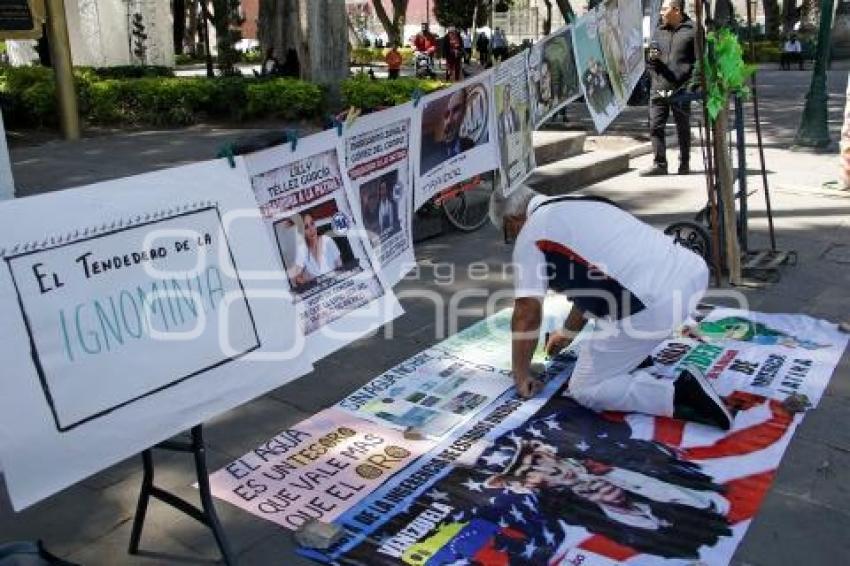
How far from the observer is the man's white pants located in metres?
3.67

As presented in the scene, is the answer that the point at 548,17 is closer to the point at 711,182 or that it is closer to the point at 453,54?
the point at 453,54

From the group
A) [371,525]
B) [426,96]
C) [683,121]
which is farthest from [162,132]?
[371,525]

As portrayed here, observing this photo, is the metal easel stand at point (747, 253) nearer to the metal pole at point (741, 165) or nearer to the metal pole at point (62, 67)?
the metal pole at point (741, 165)

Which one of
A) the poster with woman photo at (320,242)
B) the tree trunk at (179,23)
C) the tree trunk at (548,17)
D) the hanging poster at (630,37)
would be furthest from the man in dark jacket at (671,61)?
the tree trunk at (179,23)

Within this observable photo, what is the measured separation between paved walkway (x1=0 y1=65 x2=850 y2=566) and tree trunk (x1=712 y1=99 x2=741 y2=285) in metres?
0.22

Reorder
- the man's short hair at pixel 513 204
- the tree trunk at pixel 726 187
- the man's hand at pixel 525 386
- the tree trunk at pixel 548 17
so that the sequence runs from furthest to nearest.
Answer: the tree trunk at pixel 548 17 < the tree trunk at pixel 726 187 < the man's hand at pixel 525 386 < the man's short hair at pixel 513 204

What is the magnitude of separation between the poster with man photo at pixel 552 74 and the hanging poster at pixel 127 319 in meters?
3.34

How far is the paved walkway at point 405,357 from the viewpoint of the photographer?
288 cm

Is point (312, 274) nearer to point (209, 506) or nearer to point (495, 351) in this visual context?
point (209, 506)

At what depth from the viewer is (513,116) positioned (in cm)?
551

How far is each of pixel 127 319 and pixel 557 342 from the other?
2.51m

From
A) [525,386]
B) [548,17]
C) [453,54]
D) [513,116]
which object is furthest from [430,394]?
[548,17]

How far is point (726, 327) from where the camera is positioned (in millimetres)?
4781

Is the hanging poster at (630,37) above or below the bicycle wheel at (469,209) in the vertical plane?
above
